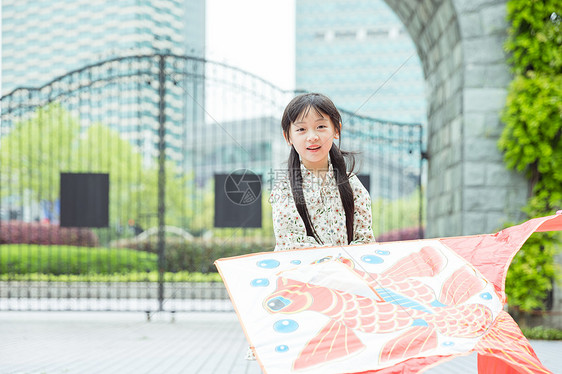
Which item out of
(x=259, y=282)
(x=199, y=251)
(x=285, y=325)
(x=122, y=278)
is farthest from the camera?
(x=199, y=251)

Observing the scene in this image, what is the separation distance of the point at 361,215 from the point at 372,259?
0.97 feet

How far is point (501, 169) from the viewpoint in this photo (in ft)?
18.8

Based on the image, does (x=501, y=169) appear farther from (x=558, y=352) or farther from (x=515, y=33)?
(x=558, y=352)

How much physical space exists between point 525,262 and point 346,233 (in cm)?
382

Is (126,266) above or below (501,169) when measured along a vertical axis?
below

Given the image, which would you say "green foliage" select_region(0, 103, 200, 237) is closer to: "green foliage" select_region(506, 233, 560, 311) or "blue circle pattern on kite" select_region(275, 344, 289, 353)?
"green foliage" select_region(506, 233, 560, 311)

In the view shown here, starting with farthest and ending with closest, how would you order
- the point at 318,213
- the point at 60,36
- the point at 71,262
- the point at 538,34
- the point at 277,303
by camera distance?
the point at 60,36 < the point at 71,262 < the point at 538,34 < the point at 318,213 < the point at 277,303

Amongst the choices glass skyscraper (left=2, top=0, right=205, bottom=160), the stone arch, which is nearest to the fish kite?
the stone arch

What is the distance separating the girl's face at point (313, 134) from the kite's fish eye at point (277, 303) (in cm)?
67

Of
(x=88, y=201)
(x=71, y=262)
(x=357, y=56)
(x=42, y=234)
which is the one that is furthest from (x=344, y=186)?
(x=357, y=56)

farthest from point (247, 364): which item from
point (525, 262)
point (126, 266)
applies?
point (126, 266)

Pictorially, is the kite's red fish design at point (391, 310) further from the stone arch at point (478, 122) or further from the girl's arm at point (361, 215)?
the stone arch at point (478, 122)

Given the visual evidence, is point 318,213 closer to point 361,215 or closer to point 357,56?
point 361,215

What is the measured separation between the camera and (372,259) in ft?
7.45
